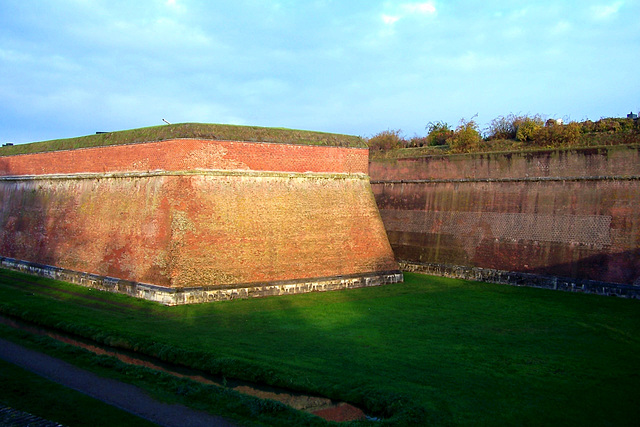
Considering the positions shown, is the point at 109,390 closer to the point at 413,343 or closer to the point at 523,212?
the point at 413,343

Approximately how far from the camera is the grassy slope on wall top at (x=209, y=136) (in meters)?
15.4

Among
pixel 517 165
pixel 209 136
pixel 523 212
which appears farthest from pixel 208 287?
pixel 517 165

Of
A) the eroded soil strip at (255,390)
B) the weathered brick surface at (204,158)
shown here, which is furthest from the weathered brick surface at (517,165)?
the eroded soil strip at (255,390)

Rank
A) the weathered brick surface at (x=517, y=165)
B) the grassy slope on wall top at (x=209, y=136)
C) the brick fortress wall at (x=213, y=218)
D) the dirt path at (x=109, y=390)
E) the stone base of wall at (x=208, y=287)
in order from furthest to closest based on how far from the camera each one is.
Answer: the weathered brick surface at (x=517, y=165) < the grassy slope on wall top at (x=209, y=136) < the brick fortress wall at (x=213, y=218) < the stone base of wall at (x=208, y=287) < the dirt path at (x=109, y=390)

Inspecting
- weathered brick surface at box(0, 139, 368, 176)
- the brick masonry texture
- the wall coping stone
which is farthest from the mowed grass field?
weathered brick surface at box(0, 139, 368, 176)

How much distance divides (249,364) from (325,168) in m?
9.91

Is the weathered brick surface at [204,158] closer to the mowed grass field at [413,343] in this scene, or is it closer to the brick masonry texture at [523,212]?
the brick masonry texture at [523,212]

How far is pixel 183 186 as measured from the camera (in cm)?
1501

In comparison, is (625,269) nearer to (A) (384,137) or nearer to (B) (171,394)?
(B) (171,394)

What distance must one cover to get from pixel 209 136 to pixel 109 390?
885 centimetres

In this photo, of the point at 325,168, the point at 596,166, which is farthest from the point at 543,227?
the point at 325,168

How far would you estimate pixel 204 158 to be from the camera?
607 inches

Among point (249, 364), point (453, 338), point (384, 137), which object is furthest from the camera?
point (384, 137)

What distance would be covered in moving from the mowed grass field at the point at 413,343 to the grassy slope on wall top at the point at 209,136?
5.08m
